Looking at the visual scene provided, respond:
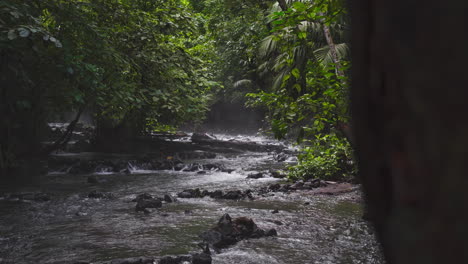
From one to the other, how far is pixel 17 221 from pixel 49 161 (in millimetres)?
7476

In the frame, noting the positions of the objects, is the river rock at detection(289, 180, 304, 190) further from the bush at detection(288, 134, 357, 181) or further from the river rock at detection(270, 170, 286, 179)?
the river rock at detection(270, 170, 286, 179)

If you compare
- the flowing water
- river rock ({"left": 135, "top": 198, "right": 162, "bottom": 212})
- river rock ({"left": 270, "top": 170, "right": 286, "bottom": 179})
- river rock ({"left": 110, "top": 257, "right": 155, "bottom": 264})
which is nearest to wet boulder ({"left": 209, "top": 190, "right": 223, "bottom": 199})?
the flowing water

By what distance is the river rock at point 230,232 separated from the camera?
5676 millimetres

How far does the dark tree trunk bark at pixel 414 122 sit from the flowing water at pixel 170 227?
15.5 feet

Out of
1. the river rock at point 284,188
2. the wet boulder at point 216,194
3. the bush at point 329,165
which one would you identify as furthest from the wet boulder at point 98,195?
the bush at point 329,165

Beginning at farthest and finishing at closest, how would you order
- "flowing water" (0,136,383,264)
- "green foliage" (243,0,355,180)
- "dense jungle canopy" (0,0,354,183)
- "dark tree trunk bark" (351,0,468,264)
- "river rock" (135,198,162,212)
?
"river rock" (135,198,162,212) → "flowing water" (0,136,383,264) → "dense jungle canopy" (0,0,354,183) → "green foliage" (243,0,355,180) → "dark tree trunk bark" (351,0,468,264)

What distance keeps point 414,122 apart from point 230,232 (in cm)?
558

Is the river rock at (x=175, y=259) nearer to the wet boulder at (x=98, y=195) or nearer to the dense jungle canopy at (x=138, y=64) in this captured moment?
the dense jungle canopy at (x=138, y=64)

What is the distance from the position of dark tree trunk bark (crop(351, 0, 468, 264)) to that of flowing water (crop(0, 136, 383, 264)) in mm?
4728

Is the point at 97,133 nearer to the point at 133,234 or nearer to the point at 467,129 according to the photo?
the point at 133,234

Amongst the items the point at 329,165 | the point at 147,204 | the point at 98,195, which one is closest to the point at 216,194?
the point at 147,204

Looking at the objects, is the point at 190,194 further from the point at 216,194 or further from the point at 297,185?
the point at 297,185

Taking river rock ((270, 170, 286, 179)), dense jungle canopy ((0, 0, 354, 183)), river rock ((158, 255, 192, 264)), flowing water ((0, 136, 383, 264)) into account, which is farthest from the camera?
river rock ((270, 170, 286, 179))

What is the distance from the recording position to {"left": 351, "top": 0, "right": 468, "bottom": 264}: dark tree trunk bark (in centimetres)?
45
